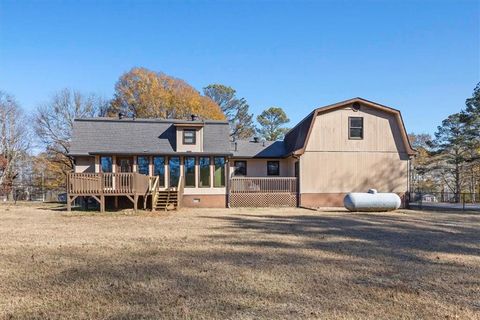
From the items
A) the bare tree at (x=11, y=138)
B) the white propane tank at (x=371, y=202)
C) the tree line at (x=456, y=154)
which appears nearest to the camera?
the white propane tank at (x=371, y=202)

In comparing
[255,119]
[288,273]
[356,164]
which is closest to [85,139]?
[356,164]

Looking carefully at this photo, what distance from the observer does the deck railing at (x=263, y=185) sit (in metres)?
20.0

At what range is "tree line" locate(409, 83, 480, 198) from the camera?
28.2m

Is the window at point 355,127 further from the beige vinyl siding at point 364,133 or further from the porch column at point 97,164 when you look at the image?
the porch column at point 97,164

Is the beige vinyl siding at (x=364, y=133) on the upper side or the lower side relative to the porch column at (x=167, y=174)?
upper

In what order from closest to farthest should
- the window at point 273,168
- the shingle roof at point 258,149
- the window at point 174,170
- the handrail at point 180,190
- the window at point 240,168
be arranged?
the handrail at point 180,190 < the window at point 174,170 < the shingle roof at point 258,149 < the window at point 240,168 < the window at point 273,168

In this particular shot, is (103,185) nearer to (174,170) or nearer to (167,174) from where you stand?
(167,174)

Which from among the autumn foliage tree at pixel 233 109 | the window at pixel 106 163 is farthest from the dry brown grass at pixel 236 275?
the autumn foliage tree at pixel 233 109

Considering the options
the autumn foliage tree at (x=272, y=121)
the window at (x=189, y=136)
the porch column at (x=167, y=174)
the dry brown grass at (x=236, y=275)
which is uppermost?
the autumn foliage tree at (x=272, y=121)

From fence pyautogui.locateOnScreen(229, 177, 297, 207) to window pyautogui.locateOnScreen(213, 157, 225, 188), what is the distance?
1.95ft

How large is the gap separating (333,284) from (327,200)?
15.6m

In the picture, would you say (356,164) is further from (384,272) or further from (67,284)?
(67,284)

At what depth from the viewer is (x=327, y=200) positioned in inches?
787

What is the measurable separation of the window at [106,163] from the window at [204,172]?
Result: 4963 mm
